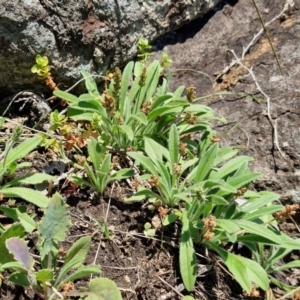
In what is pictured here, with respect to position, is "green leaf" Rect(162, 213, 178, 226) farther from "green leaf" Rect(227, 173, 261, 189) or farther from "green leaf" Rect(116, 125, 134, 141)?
"green leaf" Rect(116, 125, 134, 141)

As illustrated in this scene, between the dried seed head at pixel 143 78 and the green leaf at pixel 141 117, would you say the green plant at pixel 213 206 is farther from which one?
the dried seed head at pixel 143 78

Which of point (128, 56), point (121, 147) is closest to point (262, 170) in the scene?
point (121, 147)

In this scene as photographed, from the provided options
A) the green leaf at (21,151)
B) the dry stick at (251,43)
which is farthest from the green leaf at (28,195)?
the dry stick at (251,43)

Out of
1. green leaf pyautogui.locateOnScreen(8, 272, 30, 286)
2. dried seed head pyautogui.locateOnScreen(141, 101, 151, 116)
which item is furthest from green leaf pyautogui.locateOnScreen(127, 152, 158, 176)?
green leaf pyautogui.locateOnScreen(8, 272, 30, 286)

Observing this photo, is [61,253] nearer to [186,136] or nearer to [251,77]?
[186,136]

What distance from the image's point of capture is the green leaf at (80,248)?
7.78 feet

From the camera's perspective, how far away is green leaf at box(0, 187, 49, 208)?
8.33ft

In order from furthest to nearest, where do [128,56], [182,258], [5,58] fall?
[128,56], [5,58], [182,258]

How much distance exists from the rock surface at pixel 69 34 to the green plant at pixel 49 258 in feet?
3.72

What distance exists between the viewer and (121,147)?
3.13 m

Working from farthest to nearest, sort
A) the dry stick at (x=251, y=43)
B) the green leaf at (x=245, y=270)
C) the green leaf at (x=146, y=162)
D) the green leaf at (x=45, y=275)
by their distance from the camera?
the dry stick at (x=251, y=43) → the green leaf at (x=146, y=162) → the green leaf at (x=245, y=270) → the green leaf at (x=45, y=275)

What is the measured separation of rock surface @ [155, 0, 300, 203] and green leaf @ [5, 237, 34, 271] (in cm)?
155

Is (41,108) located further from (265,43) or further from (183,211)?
(265,43)

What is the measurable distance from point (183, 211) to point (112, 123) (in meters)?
0.70
